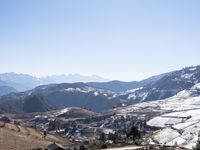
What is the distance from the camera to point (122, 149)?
3201 inches

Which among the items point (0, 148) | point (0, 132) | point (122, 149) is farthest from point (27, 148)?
point (122, 149)

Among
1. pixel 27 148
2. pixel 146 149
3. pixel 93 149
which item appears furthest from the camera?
pixel 27 148

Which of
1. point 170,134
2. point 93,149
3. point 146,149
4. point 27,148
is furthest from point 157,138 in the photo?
point 146,149

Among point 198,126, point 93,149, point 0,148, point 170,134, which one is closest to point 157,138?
point 170,134

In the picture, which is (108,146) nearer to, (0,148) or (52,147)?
(52,147)

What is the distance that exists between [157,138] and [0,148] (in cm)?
5857

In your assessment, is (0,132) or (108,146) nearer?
(108,146)

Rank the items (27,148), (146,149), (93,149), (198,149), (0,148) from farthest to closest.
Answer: (27,148)
(0,148)
(93,149)
(198,149)
(146,149)

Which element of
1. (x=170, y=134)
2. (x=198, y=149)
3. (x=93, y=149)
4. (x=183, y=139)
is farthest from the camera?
(x=170, y=134)

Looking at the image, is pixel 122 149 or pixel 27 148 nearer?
pixel 122 149

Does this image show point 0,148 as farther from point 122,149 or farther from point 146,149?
point 146,149

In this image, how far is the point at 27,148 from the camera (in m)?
131

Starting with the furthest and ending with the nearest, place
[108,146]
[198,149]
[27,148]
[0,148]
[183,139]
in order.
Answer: [183,139]
[27,148]
[0,148]
[108,146]
[198,149]

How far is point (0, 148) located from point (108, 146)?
43240 millimetres
